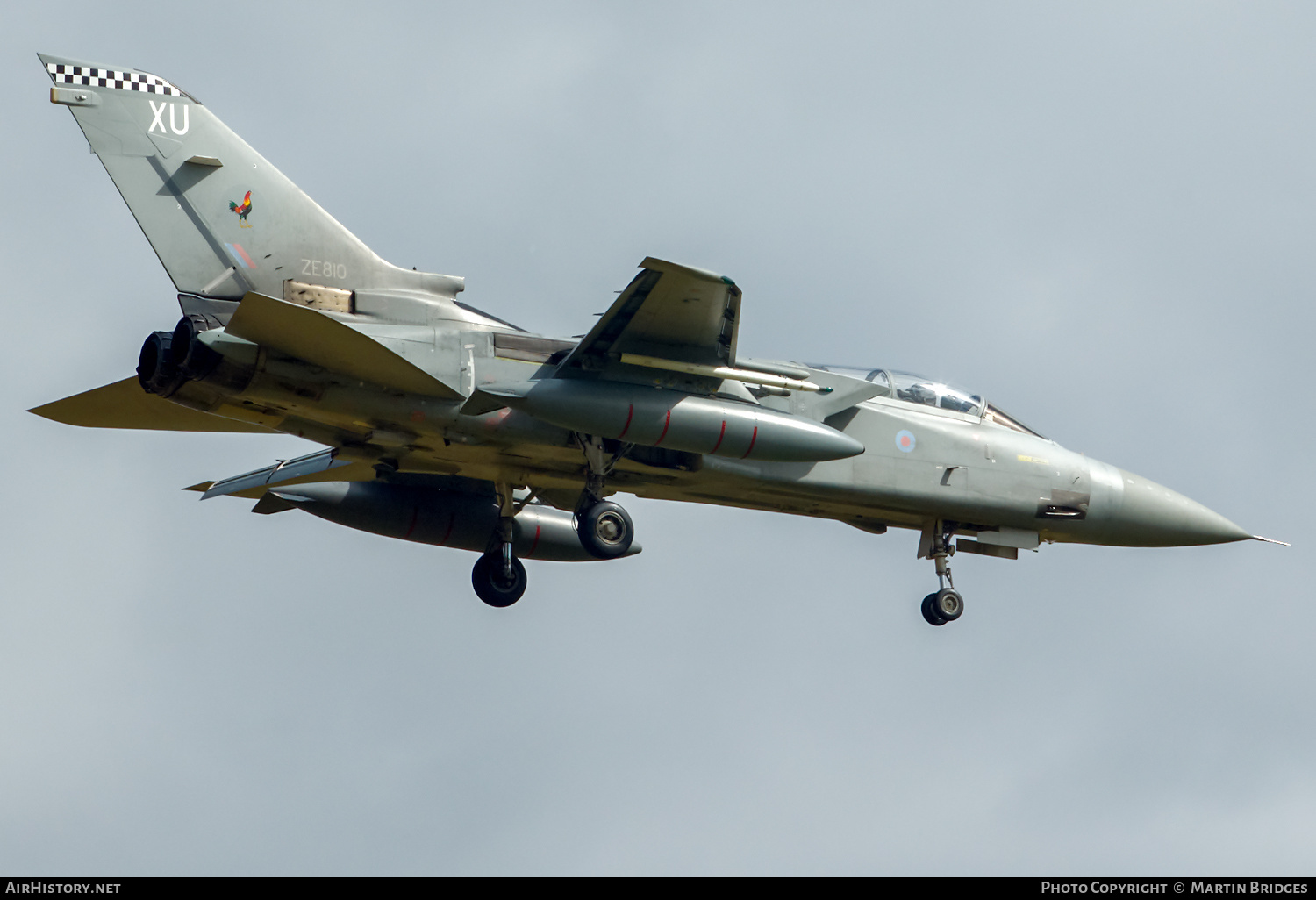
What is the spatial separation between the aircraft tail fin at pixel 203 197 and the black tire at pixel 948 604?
7544mm

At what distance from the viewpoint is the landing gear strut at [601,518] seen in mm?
17000

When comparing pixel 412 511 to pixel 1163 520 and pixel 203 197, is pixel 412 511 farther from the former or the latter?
pixel 1163 520

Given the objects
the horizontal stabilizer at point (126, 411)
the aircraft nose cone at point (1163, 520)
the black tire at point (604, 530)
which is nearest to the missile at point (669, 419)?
the black tire at point (604, 530)

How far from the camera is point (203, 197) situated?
15523 mm

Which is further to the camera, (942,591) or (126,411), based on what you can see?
(942,591)

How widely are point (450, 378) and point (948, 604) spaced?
23.9ft

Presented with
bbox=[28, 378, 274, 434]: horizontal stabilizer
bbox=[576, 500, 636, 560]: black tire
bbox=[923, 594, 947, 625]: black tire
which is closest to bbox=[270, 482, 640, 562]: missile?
bbox=[28, 378, 274, 434]: horizontal stabilizer

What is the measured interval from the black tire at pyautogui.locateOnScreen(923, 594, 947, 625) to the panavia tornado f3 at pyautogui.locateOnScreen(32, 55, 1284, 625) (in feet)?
4.02

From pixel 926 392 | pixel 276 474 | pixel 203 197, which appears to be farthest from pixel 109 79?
pixel 926 392

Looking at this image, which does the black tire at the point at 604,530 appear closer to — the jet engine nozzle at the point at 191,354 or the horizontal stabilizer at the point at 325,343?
the horizontal stabilizer at the point at 325,343

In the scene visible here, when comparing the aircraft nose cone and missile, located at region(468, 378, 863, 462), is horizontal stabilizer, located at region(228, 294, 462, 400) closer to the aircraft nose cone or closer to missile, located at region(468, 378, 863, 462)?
missile, located at region(468, 378, 863, 462)

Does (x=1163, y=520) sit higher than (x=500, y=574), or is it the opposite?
(x=1163, y=520)
